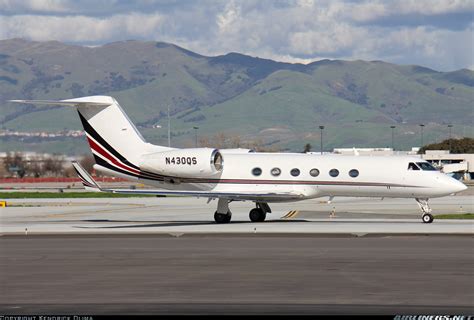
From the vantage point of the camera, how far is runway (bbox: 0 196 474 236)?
111 ft

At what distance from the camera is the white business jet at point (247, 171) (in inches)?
1499

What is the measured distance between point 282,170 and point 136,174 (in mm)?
6127

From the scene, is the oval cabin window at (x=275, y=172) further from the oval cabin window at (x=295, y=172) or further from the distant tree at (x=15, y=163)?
the distant tree at (x=15, y=163)

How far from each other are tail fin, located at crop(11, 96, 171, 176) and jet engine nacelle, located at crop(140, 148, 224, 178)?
2.17 ft

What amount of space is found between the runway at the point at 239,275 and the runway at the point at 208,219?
339cm

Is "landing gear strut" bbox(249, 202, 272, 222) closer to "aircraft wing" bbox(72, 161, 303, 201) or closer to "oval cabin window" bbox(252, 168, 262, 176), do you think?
"aircraft wing" bbox(72, 161, 303, 201)

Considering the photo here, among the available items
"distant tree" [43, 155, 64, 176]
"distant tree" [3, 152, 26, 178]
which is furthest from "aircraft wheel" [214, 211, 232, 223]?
"distant tree" [3, 152, 26, 178]

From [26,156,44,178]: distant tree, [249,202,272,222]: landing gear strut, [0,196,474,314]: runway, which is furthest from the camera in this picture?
[26,156,44,178]: distant tree

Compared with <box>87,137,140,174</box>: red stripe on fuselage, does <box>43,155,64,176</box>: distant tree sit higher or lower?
lower

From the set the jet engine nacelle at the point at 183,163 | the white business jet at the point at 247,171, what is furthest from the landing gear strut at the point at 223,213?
the jet engine nacelle at the point at 183,163

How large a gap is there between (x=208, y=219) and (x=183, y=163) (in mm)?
3994

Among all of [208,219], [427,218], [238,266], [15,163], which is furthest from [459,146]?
[238,266]

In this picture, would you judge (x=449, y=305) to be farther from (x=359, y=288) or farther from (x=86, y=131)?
(x=86, y=131)

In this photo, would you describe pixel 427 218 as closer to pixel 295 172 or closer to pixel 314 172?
pixel 314 172
